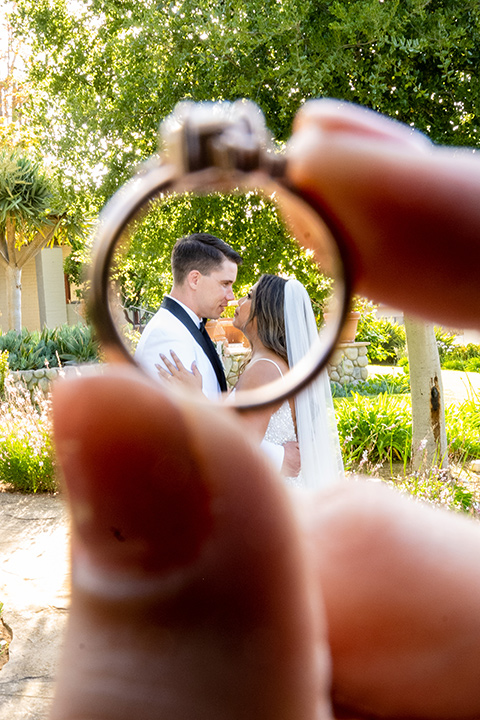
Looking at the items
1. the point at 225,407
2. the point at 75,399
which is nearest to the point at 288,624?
the point at 225,407

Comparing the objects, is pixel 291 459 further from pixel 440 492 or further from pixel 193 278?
pixel 193 278

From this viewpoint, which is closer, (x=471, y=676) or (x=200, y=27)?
(x=471, y=676)

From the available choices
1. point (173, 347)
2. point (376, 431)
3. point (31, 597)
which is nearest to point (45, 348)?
point (376, 431)

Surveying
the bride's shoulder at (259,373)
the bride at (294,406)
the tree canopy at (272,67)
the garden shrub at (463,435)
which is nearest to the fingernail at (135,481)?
the bride's shoulder at (259,373)

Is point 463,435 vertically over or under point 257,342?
under

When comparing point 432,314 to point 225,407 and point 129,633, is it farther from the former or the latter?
point 129,633

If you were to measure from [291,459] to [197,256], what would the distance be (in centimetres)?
247

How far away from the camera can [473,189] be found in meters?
1.00

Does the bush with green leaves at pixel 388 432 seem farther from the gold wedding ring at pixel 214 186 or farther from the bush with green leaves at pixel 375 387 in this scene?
the gold wedding ring at pixel 214 186

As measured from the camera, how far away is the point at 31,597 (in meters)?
4.65

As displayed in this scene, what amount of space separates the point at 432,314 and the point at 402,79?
14.9 feet

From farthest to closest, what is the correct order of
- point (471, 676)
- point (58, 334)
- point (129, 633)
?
point (58, 334)
point (471, 676)
point (129, 633)

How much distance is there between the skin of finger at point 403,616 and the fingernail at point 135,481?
0.48 m

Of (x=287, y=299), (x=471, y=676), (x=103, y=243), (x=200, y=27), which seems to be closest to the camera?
(x=103, y=243)
